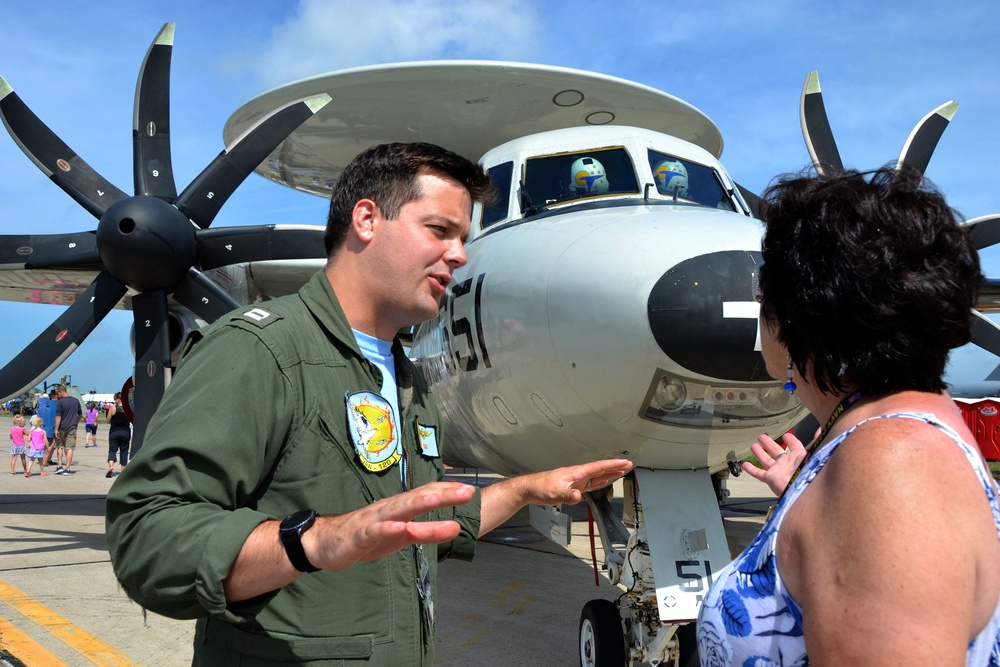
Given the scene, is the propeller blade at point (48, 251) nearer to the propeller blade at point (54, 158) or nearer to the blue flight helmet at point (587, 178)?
the propeller blade at point (54, 158)

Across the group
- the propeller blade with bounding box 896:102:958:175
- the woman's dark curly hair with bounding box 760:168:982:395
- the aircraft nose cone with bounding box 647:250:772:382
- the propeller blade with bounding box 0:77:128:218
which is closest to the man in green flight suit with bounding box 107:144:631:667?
the woman's dark curly hair with bounding box 760:168:982:395

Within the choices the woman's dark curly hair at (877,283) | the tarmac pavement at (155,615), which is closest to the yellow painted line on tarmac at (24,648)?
the tarmac pavement at (155,615)

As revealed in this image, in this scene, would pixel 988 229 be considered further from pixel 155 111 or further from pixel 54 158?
pixel 54 158

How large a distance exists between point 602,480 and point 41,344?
7.37 m

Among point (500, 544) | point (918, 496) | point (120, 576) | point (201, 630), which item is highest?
point (918, 496)

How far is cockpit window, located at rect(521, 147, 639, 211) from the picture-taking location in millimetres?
5246

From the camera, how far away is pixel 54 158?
325 inches

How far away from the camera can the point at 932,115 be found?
9.00 meters

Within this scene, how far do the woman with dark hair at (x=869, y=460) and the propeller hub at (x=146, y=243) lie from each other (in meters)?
6.69

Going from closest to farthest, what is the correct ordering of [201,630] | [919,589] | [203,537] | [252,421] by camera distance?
[919,589] → [203,537] → [252,421] → [201,630]

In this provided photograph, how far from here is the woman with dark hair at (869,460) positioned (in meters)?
1.02

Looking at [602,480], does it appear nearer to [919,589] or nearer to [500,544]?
[919,589]

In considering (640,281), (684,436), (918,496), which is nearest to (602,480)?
(918,496)

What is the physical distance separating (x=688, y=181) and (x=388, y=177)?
404 cm
